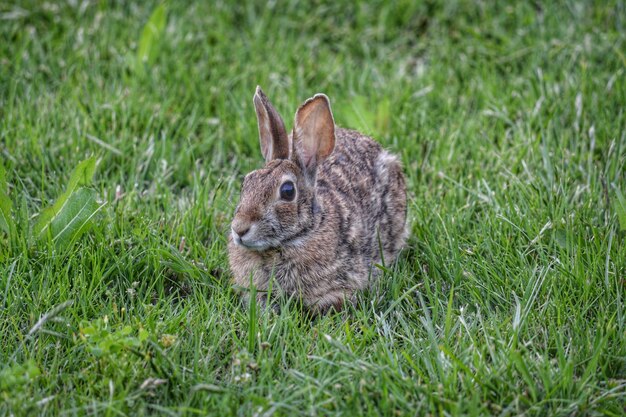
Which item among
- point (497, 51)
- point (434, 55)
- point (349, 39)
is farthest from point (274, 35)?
point (497, 51)

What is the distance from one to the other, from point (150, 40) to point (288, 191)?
252 centimetres

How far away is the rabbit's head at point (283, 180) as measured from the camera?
13.6ft

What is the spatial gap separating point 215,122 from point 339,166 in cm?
128

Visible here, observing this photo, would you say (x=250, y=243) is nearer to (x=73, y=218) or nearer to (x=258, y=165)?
(x=73, y=218)

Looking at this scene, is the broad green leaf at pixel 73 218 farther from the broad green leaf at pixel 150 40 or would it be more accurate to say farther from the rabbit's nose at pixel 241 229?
the broad green leaf at pixel 150 40

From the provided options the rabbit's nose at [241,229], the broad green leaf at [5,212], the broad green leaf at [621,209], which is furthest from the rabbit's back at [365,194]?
the broad green leaf at [5,212]

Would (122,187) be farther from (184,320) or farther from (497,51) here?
(497,51)

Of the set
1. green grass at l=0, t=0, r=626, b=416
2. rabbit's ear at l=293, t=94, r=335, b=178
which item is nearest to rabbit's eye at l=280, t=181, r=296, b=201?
rabbit's ear at l=293, t=94, r=335, b=178

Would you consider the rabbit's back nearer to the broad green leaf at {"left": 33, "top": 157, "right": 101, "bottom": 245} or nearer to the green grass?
the green grass

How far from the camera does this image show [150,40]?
20.7 feet

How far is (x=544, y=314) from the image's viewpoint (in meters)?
4.11

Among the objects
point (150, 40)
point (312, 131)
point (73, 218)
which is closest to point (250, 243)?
point (312, 131)

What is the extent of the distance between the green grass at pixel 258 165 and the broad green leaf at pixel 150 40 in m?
0.04

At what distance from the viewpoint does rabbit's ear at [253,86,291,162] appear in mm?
4348
